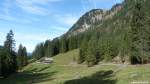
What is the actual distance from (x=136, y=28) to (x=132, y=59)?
15114mm

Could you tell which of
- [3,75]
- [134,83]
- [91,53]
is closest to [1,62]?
[3,75]

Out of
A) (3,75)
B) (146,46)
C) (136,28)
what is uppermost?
(136,28)

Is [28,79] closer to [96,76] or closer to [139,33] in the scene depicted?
[96,76]

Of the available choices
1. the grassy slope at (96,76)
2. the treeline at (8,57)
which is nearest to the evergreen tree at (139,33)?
the grassy slope at (96,76)

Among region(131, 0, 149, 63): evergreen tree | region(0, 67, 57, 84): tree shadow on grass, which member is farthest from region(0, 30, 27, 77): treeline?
region(131, 0, 149, 63): evergreen tree

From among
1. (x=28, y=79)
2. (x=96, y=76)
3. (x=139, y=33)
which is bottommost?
(x=28, y=79)

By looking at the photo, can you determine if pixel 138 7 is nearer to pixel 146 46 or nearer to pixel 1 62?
pixel 146 46

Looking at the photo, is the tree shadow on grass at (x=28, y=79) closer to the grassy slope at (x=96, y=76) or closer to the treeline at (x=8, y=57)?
the grassy slope at (x=96, y=76)

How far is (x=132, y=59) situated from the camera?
310ft

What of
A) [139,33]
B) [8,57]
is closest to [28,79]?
[8,57]

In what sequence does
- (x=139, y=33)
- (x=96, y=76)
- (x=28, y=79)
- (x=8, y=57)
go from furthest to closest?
(x=8, y=57), (x=28, y=79), (x=139, y=33), (x=96, y=76)

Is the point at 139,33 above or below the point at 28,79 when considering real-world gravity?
above

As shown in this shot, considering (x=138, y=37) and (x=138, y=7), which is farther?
(x=138, y=37)

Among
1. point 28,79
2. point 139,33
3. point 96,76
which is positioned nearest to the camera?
point 96,76
